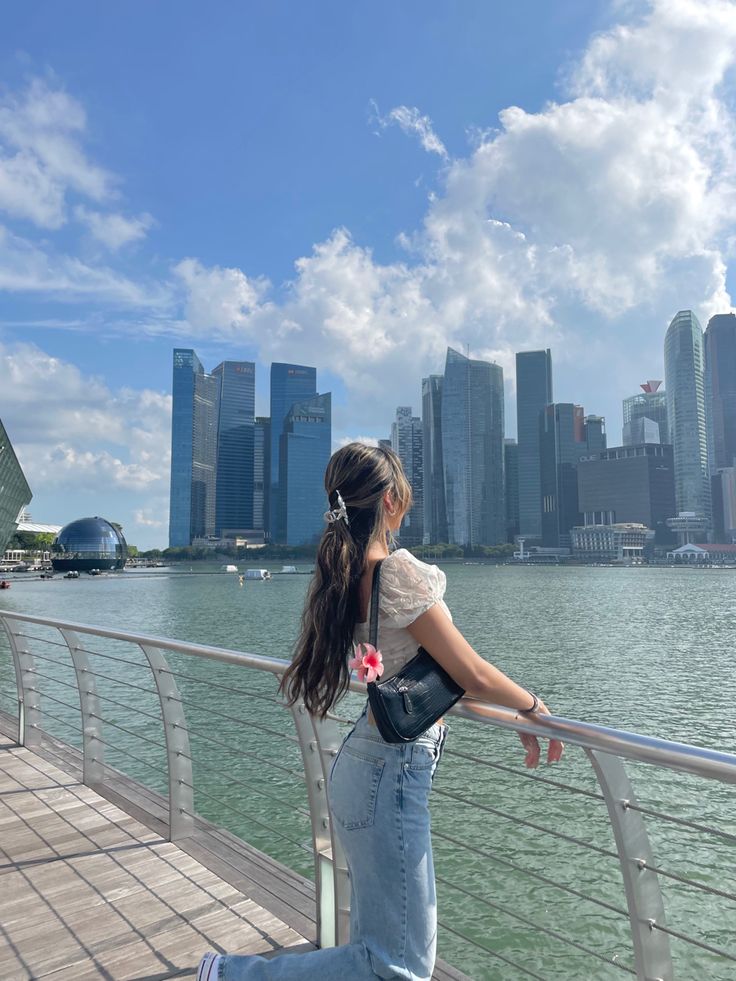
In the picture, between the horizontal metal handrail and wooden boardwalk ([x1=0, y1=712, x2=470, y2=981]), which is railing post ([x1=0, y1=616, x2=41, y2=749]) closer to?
wooden boardwalk ([x1=0, y1=712, x2=470, y2=981])

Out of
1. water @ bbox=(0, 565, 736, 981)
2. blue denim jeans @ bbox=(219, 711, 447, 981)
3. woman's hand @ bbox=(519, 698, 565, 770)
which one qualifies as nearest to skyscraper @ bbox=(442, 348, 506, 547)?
water @ bbox=(0, 565, 736, 981)

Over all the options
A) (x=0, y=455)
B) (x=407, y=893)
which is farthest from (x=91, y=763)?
(x=0, y=455)

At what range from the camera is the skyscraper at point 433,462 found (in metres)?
150

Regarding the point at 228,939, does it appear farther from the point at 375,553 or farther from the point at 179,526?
the point at 179,526

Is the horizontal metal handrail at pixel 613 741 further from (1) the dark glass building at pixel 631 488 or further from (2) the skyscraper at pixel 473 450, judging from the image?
(1) the dark glass building at pixel 631 488

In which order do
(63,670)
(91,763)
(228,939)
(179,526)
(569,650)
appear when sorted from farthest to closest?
(179,526) < (569,650) < (63,670) < (91,763) < (228,939)

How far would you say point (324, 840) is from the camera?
2680 millimetres

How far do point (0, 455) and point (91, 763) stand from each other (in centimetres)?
4650

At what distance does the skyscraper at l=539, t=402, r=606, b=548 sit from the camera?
156m

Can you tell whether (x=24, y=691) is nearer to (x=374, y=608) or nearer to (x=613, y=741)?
(x=374, y=608)

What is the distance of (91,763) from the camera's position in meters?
4.59

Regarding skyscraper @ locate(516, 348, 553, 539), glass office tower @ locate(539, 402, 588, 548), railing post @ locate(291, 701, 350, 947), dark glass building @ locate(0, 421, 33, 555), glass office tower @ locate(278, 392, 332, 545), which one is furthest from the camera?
skyscraper @ locate(516, 348, 553, 539)

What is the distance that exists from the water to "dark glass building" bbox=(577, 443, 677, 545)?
124471mm

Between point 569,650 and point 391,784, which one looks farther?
point 569,650
